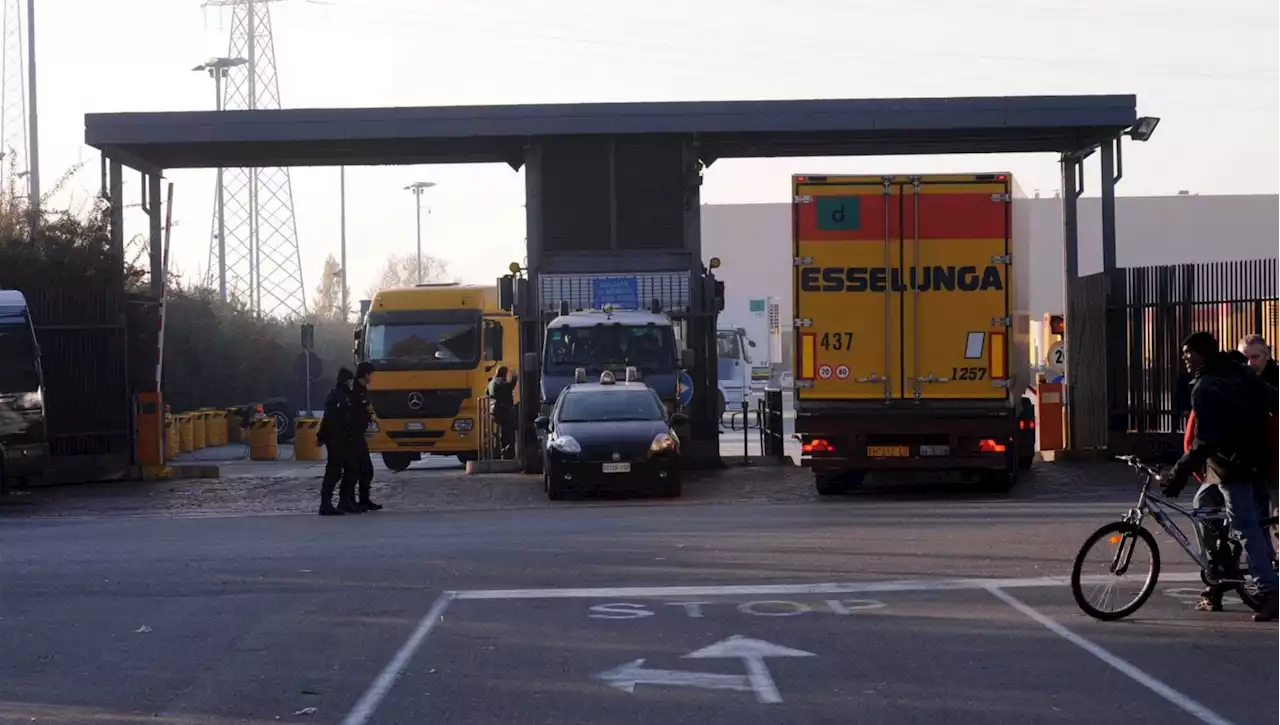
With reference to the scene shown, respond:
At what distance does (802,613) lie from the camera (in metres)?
11.9

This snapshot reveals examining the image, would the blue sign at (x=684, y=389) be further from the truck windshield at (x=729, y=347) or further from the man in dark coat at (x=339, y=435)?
the truck windshield at (x=729, y=347)

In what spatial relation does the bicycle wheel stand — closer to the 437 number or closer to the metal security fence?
the 437 number

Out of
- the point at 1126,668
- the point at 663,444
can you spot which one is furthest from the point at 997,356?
the point at 1126,668

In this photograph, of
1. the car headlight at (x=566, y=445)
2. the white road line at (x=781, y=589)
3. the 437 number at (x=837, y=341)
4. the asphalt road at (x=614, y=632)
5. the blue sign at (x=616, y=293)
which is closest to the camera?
the asphalt road at (x=614, y=632)

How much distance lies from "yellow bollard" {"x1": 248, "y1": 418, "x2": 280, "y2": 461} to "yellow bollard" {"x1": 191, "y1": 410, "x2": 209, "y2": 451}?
4.90 meters

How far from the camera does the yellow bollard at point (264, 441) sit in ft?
123

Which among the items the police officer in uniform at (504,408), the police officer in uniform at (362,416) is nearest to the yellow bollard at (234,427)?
the police officer in uniform at (504,408)

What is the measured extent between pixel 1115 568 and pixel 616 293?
56.4 ft

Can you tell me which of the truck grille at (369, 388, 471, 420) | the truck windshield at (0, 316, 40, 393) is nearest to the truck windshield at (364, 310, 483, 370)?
the truck grille at (369, 388, 471, 420)

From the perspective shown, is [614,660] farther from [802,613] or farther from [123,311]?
[123,311]

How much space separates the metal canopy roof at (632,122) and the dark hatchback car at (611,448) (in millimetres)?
6212

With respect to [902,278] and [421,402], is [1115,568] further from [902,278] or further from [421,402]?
[421,402]

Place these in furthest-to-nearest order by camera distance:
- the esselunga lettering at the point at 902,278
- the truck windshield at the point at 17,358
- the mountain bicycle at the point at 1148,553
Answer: the truck windshield at the point at 17,358 < the esselunga lettering at the point at 902,278 < the mountain bicycle at the point at 1148,553

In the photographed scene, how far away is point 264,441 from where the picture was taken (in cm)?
3762
